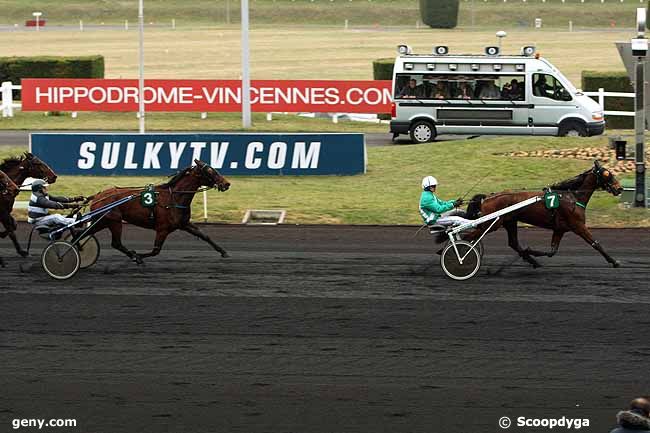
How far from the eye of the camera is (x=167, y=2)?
85750 mm

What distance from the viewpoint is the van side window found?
2841cm

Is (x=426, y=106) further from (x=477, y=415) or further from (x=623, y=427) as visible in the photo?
(x=623, y=427)

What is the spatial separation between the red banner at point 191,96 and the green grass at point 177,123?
342mm

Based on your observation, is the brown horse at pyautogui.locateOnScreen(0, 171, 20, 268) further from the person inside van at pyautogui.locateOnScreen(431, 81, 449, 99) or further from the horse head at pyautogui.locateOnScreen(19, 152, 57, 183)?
the person inside van at pyautogui.locateOnScreen(431, 81, 449, 99)

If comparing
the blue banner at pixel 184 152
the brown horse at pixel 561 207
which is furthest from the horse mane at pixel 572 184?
the blue banner at pixel 184 152

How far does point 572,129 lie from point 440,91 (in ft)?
11.0

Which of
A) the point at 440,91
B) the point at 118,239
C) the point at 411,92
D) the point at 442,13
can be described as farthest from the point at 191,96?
the point at 442,13

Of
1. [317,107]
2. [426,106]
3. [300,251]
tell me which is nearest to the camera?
[300,251]

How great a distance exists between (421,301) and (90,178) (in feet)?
36.7

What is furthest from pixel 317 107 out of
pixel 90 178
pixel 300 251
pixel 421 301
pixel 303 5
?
pixel 303 5

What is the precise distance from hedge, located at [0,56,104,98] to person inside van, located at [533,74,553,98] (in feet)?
53.9

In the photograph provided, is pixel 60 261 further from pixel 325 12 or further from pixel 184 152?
pixel 325 12

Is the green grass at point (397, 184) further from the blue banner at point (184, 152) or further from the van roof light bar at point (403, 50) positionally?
the van roof light bar at point (403, 50)

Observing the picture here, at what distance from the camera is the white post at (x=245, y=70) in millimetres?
31672
